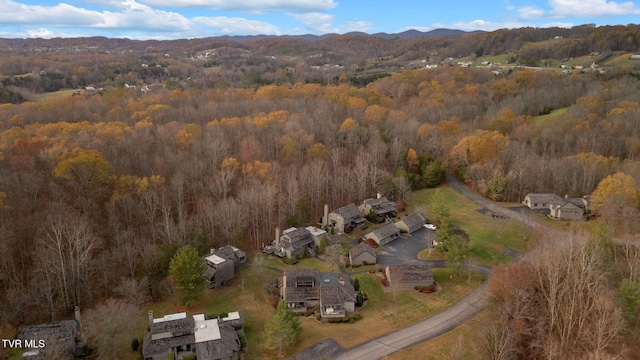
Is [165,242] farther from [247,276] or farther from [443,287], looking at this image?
[443,287]

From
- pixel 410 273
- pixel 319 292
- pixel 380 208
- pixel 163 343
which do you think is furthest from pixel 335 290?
pixel 380 208

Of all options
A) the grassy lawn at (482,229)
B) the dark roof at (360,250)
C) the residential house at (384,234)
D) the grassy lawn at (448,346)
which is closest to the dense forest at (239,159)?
the grassy lawn at (482,229)

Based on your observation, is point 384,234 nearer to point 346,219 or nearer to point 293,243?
point 346,219

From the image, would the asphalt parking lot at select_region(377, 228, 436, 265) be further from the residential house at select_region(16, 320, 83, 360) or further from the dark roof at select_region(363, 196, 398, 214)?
the residential house at select_region(16, 320, 83, 360)

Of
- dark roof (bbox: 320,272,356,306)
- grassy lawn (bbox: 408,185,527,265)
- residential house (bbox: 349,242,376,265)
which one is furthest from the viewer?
grassy lawn (bbox: 408,185,527,265)

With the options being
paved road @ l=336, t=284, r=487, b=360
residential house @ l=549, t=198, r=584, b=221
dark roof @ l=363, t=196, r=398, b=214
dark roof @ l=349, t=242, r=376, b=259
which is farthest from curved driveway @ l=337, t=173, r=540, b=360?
residential house @ l=549, t=198, r=584, b=221

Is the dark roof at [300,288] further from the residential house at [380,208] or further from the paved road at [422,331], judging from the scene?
the residential house at [380,208]
